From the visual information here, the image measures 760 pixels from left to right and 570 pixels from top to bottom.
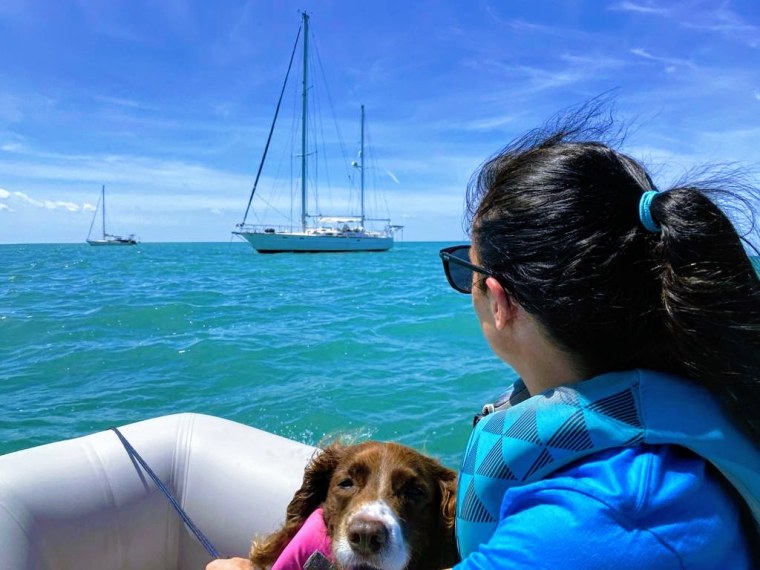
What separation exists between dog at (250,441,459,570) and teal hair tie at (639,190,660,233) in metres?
1.27

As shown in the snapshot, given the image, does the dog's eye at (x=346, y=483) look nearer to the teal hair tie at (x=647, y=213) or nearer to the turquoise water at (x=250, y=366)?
the turquoise water at (x=250, y=366)

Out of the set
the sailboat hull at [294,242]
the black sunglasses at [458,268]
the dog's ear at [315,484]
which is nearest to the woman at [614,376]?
the black sunglasses at [458,268]

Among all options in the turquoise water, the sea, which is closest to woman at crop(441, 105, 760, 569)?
the sea

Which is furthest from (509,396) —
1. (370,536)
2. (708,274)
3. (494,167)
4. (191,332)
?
(191,332)

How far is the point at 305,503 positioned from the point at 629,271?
1.84 metres

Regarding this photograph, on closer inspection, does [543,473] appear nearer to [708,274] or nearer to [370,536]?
[708,274]

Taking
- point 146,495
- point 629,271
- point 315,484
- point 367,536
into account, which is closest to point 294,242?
point 146,495

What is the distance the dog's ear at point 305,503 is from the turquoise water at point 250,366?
445 mm

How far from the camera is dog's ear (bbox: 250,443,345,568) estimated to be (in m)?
2.53

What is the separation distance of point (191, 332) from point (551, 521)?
1509 centimetres

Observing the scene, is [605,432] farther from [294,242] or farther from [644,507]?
[294,242]

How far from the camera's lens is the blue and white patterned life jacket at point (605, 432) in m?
1.16

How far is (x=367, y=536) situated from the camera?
1.88m

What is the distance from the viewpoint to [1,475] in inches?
126
